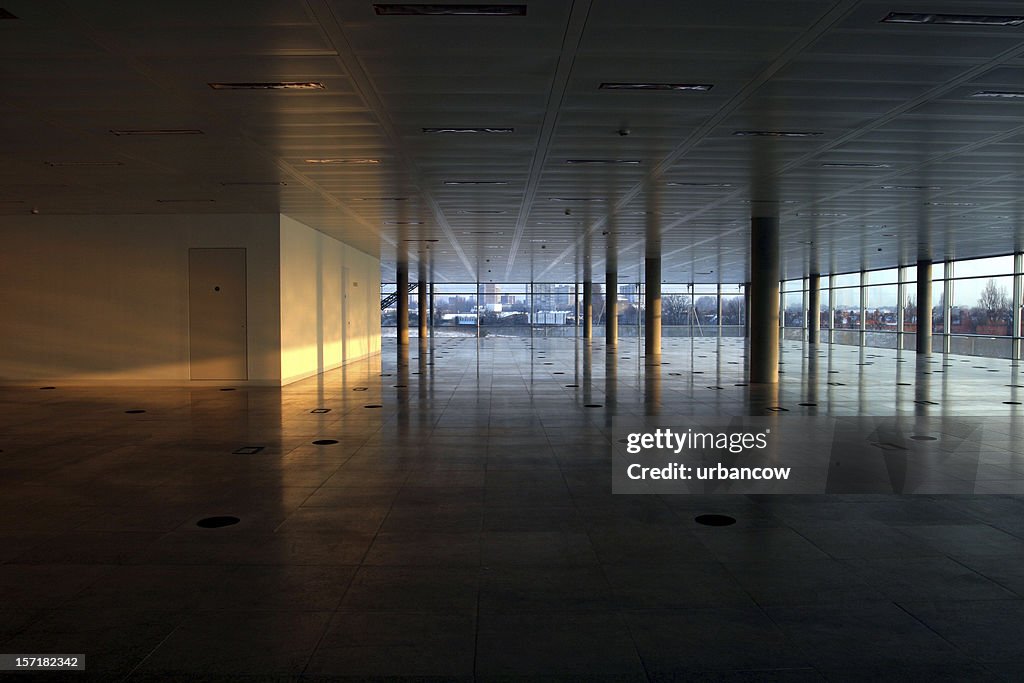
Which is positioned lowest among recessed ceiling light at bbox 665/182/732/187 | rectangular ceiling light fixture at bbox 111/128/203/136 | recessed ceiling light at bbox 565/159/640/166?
rectangular ceiling light fixture at bbox 111/128/203/136

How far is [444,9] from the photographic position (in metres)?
6.14

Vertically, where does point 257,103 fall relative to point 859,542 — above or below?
→ above

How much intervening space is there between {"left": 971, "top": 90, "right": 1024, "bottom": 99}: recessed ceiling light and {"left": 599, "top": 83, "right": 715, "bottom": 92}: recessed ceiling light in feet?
9.94

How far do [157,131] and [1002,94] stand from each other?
10387mm

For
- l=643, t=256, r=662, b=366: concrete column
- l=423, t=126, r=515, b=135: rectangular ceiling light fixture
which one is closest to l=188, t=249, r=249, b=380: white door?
l=423, t=126, r=515, b=135: rectangular ceiling light fixture

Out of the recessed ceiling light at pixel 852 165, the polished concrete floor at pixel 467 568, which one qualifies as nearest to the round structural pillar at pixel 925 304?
the recessed ceiling light at pixel 852 165

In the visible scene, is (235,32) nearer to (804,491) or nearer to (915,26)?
(915,26)

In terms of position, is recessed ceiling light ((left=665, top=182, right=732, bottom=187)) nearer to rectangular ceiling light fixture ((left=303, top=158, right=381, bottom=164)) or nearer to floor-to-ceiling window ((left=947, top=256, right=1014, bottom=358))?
rectangular ceiling light fixture ((left=303, top=158, right=381, bottom=164))

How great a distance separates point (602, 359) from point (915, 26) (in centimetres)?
2228

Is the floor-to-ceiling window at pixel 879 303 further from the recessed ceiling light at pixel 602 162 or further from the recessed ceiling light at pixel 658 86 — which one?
the recessed ceiling light at pixel 658 86

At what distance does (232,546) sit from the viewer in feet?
18.6

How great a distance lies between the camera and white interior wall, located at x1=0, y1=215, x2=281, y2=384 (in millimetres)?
18469

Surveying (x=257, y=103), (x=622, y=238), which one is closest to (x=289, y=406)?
(x=257, y=103)

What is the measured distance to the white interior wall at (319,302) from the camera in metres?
19.3
